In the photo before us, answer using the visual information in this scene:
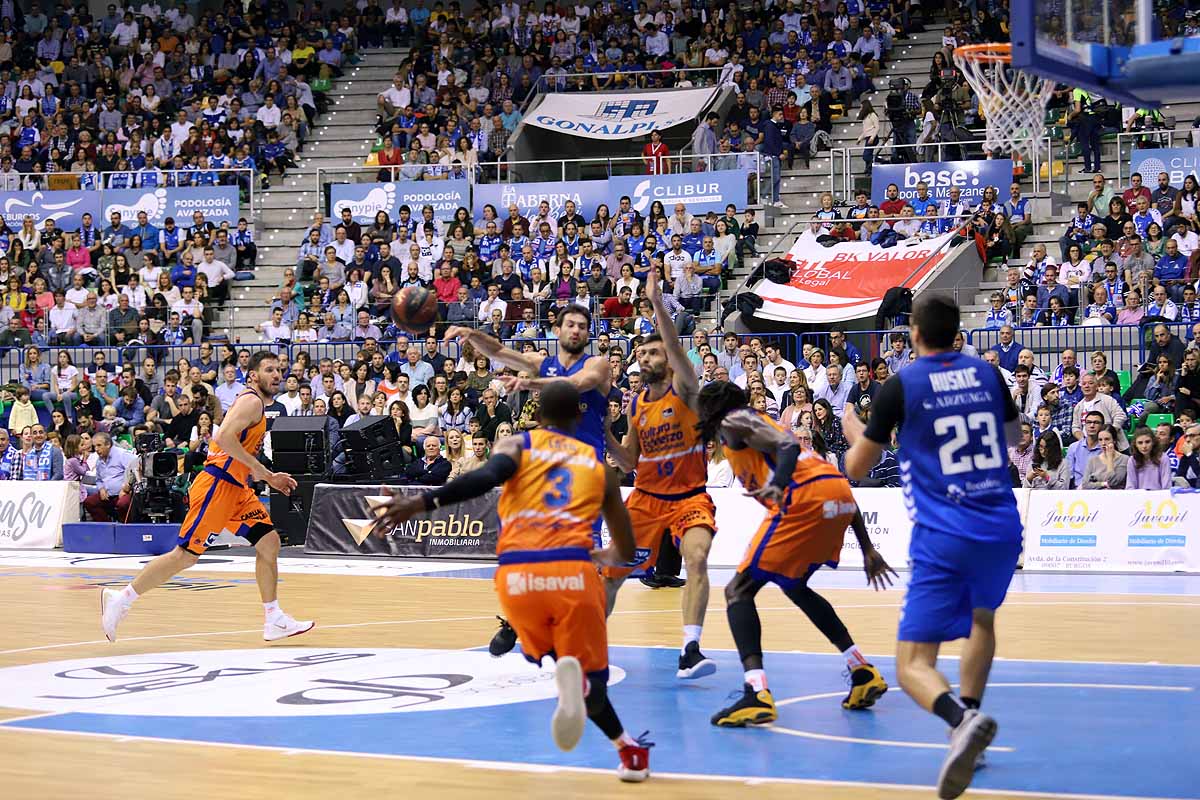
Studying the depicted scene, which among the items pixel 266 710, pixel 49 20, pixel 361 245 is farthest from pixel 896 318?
pixel 49 20

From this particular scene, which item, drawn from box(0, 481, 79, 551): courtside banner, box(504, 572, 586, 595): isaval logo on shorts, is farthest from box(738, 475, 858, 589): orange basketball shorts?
box(0, 481, 79, 551): courtside banner

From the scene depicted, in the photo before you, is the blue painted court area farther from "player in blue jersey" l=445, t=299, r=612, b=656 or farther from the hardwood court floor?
"player in blue jersey" l=445, t=299, r=612, b=656

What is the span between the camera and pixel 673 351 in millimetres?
9336

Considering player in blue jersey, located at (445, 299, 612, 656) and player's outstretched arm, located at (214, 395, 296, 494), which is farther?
player's outstretched arm, located at (214, 395, 296, 494)

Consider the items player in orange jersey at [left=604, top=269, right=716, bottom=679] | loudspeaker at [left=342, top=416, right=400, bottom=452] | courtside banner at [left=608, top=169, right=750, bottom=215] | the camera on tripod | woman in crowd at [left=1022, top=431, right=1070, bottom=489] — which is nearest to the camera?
player in orange jersey at [left=604, top=269, right=716, bottom=679]

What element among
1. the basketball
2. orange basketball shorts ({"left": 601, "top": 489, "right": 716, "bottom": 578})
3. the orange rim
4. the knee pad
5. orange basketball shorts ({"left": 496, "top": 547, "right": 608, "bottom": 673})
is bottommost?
the knee pad

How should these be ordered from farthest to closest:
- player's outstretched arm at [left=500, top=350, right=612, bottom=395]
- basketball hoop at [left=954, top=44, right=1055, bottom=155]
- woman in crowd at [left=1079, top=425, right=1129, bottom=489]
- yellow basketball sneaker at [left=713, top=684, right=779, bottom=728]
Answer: woman in crowd at [left=1079, top=425, right=1129, bottom=489], basketball hoop at [left=954, top=44, right=1055, bottom=155], player's outstretched arm at [left=500, top=350, right=612, bottom=395], yellow basketball sneaker at [left=713, top=684, right=779, bottom=728]

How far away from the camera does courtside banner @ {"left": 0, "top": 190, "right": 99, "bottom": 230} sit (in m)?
28.2

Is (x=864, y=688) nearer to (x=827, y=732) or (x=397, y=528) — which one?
(x=827, y=732)

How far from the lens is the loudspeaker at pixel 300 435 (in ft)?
60.4

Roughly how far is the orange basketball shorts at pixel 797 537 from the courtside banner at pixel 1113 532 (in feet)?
28.3

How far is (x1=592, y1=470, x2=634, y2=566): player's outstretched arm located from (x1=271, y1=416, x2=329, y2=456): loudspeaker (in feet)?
39.9

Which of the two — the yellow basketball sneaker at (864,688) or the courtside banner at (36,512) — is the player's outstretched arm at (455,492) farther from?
the courtside banner at (36,512)

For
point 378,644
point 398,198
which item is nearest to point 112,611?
point 378,644
